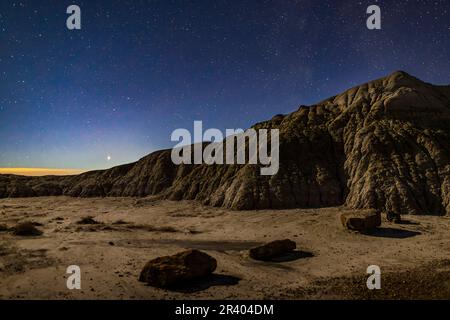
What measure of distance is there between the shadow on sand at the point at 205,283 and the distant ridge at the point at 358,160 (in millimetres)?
26261

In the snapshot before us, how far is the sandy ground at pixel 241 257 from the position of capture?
17906 millimetres

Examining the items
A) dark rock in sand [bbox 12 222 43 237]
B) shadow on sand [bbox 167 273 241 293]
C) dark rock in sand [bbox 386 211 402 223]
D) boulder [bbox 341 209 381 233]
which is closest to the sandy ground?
shadow on sand [bbox 167 273 241 293]

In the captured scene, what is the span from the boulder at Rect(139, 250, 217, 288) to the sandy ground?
1.72 ft

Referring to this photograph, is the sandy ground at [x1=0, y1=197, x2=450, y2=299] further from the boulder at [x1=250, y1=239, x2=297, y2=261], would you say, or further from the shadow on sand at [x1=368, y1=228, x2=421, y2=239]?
the boulder at [x1=250, y1=239, x2=297, y2=261]

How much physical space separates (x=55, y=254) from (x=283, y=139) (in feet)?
127

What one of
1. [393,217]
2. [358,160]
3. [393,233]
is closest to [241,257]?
[393,233]

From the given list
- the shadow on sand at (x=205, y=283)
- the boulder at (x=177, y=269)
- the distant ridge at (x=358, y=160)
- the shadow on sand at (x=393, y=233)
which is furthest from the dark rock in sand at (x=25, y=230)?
the shadow on sand at (x=393, y=233)

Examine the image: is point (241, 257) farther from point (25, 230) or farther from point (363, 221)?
point (25, 230)

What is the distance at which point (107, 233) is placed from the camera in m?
35.3

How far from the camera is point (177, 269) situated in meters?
19.0

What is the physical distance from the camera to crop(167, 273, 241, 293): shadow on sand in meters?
18.3

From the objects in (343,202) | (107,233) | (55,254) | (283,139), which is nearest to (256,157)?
(283,139)

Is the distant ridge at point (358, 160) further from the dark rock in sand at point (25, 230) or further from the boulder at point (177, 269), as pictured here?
the boulder at point (177, 269)
